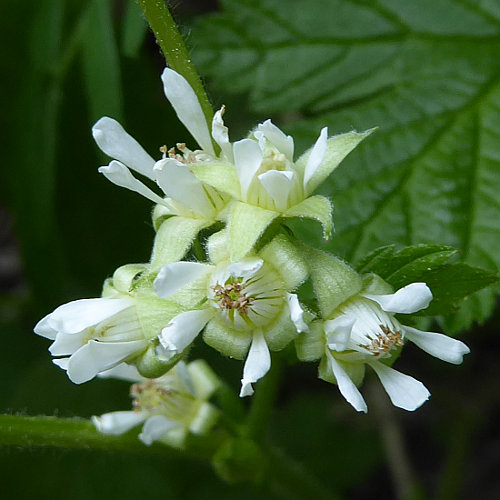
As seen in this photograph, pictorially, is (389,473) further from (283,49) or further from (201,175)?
(201,175)

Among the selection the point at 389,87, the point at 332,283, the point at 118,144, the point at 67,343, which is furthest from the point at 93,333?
the point at 389,87

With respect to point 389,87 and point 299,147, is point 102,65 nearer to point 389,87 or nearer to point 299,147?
point 299,147

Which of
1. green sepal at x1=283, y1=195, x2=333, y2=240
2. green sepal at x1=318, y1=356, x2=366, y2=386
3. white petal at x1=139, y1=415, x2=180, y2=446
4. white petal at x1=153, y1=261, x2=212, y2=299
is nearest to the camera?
Answer: white petal at x1=153, y1=261, x2=212, y2=299

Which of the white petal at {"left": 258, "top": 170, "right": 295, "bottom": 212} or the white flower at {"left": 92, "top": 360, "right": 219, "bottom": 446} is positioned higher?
the white petal at {"left": 258, "top": 170, "right": 295, "bottom": 212}

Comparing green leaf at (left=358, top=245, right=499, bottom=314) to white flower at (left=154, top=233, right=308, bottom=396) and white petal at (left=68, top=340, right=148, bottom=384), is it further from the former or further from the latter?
white petal at (left=68, top=340, right=148, bottom=384)

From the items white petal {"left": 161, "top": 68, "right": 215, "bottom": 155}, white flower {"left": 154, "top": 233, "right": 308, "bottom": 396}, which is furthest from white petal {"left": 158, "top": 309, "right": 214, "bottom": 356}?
white petal {"left": 161, "top": 68, "right": 215, "bottom": 155}

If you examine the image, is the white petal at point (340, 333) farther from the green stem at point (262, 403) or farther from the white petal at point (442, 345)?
the green stem at point (262, 403)

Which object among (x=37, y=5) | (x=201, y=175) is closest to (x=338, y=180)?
(x=201, y=175)
